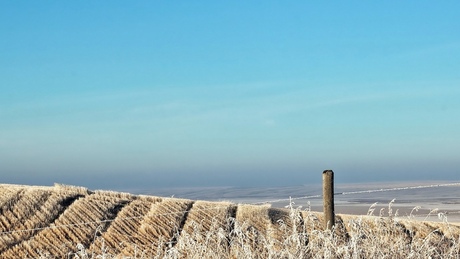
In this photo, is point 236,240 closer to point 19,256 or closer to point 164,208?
point 19,256

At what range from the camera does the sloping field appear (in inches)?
220

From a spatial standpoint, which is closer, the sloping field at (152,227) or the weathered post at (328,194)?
the sloping field at (152,227)

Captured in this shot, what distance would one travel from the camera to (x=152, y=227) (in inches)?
308

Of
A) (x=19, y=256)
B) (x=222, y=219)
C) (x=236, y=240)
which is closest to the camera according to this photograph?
(x=236, y=240)

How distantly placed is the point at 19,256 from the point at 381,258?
3.50 meters

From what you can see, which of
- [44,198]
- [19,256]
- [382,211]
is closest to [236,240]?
[382,211]

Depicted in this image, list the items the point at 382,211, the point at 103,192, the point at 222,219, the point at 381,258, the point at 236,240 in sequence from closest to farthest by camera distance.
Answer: the point at 381,258, the point at 236,240, the point at 382,211, the point at 222,219, the point at 103,192

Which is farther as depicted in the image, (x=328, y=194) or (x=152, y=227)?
(x=152, y=227)

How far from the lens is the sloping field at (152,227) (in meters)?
5.60

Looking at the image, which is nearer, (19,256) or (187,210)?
(19,256)

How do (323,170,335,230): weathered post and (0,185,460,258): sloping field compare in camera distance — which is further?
(323,170,335,230): weathered post

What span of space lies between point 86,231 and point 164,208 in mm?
1098

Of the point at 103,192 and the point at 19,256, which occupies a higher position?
the point at 103,192

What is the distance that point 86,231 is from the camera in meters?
7.69
